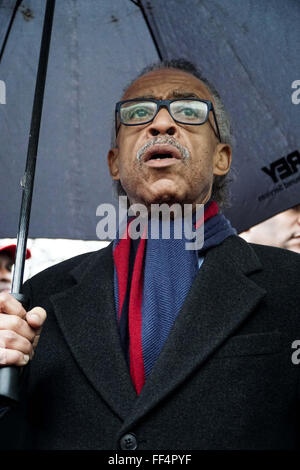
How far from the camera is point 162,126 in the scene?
2.16m

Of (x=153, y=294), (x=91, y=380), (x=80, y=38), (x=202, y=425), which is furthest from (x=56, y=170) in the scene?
(x=202, y=425)

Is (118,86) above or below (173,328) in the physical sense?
above

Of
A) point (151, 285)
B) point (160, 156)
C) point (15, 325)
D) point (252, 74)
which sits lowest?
point (15, 325)

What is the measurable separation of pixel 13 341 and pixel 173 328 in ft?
1.56

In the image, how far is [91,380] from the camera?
164 centimetres

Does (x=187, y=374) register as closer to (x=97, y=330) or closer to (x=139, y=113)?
(x=97, y=330)

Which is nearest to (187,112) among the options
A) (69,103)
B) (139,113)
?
(139,113)

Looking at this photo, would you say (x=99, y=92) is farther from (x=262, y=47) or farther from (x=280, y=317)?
(x=280, y=317)

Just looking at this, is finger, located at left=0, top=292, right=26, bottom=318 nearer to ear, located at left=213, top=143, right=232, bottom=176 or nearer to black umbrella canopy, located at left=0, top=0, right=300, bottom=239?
black umbrella canopy, located at left=0, top=0, right=300, bottom=239

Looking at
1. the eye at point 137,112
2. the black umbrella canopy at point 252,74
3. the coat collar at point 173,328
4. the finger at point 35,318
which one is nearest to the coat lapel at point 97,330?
the coat collar at point 173,328

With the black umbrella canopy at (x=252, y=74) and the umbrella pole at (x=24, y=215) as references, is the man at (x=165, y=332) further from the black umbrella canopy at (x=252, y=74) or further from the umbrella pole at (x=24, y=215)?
the black umbrella canopy at (x=252, y=74)

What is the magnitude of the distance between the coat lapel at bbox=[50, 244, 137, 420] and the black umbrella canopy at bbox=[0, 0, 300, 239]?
0.65 meters

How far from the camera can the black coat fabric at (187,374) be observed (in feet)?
5.06

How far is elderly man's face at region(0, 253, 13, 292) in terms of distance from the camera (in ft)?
12.3
